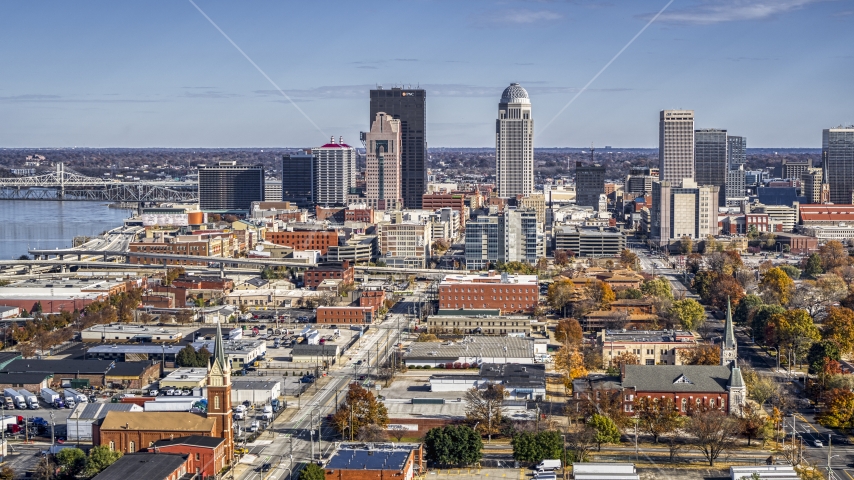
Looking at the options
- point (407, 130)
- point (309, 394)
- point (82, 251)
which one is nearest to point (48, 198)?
point (407, 130)

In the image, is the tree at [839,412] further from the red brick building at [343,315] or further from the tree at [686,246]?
the tree at [686,246]

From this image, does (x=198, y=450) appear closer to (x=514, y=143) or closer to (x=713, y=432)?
(x=713, y=432)

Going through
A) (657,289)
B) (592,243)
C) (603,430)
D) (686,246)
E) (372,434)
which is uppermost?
(592,243)

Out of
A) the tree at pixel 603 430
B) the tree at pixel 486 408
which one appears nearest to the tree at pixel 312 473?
the tree at pixel 486 408

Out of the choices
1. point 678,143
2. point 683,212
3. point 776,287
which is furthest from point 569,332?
point 678,143

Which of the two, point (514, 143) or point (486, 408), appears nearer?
point (486, 408)

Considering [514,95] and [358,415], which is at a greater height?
[514,95]

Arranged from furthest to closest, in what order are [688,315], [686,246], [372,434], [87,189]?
[87,189] → [686,246] → [688,315] → [372,434]
